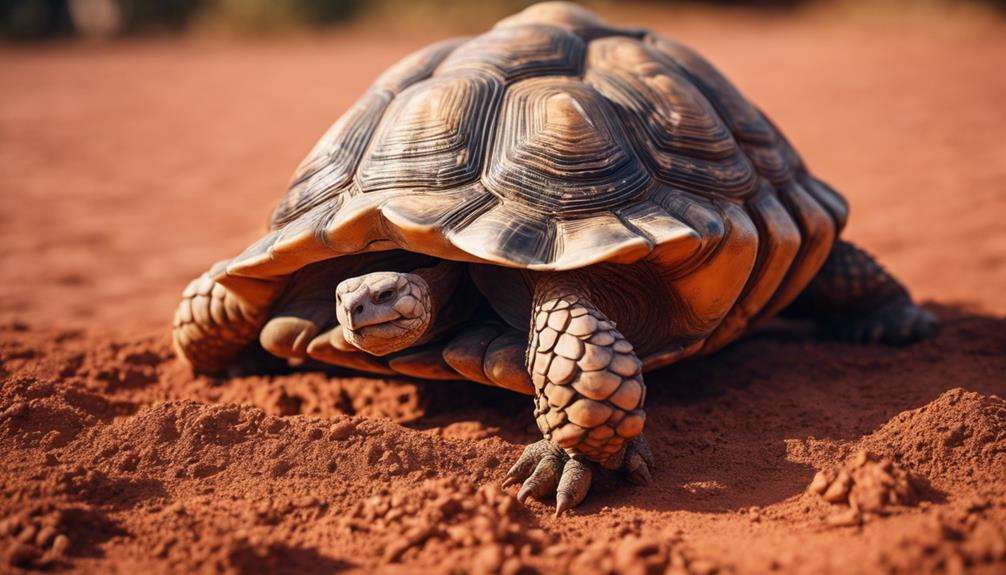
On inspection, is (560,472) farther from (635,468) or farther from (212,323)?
(212,323)

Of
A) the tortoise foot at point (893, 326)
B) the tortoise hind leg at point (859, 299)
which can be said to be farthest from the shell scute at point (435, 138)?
the tortoise foot at point (893, 326)

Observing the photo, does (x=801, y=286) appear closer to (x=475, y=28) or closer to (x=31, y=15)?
(x=475, y=28)

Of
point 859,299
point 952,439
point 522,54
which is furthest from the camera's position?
point 859,299

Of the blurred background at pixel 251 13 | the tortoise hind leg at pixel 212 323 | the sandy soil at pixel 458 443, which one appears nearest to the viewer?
the sandy soil at pixel 458 443

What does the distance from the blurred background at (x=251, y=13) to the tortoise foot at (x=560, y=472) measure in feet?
53.7

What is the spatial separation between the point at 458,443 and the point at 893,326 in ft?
7.65

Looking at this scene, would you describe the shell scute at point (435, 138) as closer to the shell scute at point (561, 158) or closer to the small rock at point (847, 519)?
the shell scute at point (561, 158)

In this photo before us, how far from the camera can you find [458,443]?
274 centimetres

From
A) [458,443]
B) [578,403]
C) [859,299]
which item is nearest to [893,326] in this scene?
[859,299]

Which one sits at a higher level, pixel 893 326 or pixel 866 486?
pixel 866 486

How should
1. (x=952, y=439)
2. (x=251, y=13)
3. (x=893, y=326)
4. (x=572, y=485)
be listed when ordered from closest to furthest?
(x=572, y=485)
(x=952, y=439)
(x=893, y=326)
(x=251, y=13)

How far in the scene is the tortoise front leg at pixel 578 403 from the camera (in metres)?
2.46

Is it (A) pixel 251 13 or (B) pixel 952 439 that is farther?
(A) pixel 251 13

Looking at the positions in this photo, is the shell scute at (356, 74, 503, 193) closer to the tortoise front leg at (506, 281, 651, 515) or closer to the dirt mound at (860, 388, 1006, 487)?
the tortoise front leg at (506, 281, 651, 515)
